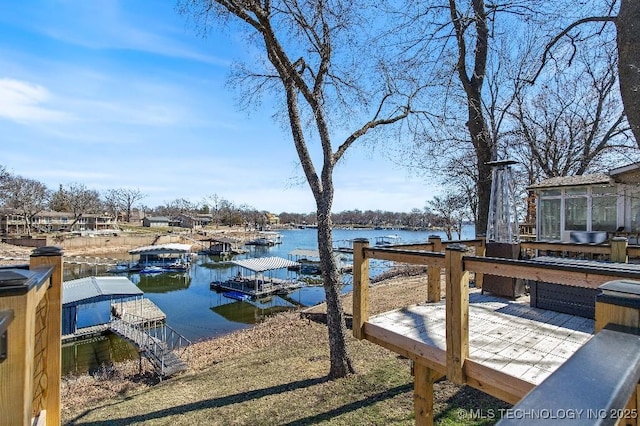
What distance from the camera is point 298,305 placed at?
1878 centimetres

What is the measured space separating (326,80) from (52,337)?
6999mm

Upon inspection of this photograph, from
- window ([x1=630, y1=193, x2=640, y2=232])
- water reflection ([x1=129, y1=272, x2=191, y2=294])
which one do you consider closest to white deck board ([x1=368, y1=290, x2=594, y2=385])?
window ([x1=630, y1=193, x2=640, y2=232])

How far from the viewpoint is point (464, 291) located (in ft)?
8.84

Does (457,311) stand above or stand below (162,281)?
above

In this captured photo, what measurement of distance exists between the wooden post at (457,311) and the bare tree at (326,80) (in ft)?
11.2

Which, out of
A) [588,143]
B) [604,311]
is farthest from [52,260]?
[588,143]

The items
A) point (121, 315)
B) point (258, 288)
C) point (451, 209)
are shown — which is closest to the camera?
point (121, 315)

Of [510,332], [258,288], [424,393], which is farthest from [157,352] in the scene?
[258,288]

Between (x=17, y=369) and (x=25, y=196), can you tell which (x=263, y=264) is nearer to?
(x=17, y=369)

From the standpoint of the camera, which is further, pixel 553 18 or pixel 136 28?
pixel 136 28

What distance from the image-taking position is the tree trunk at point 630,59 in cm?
350

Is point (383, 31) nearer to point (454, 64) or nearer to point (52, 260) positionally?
point (454, 64)

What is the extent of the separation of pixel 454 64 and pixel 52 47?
9.31 meters

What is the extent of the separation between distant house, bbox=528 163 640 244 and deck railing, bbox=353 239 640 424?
8.64 metres
